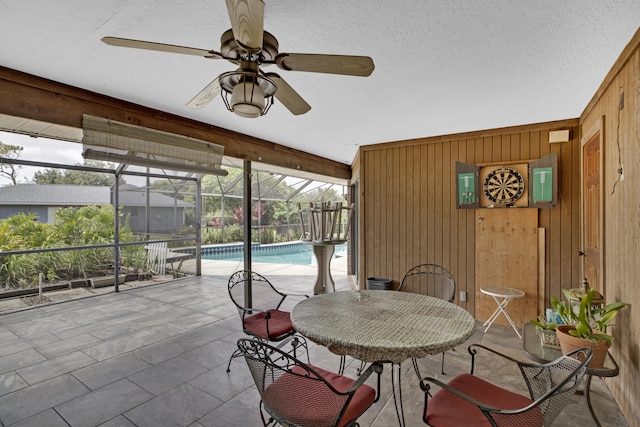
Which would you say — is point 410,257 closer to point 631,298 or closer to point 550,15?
point 631,298

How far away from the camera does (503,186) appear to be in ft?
12.3

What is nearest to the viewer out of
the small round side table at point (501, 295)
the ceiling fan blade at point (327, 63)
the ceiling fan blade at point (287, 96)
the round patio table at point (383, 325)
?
the ceiling fan blade at point (327, 63)

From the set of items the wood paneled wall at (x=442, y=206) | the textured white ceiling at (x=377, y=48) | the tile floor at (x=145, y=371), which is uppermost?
the textured white ceiling at (x=377, y=48)

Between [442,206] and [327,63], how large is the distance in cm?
315

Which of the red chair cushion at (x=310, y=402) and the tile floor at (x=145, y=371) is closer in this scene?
the red chair cushion at (x=310, y=402)

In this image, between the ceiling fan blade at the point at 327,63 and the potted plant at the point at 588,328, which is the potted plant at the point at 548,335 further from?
the ceiling fan blade at the point at 327,63

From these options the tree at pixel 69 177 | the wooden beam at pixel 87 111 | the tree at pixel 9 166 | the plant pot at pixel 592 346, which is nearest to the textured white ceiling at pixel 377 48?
the wooden beam at pixel 87 111

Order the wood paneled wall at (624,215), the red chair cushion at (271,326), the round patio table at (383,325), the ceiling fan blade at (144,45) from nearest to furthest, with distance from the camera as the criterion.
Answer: the ceiling fan blade at (144,45) < the round patio table at (383,325) < the wood paneled wall at (624,215) < the red chair cushion at (271,326)

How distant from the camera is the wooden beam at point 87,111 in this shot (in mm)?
2271

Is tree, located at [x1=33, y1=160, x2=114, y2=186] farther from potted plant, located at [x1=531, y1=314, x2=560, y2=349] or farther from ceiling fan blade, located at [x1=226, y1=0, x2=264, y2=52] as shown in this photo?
potted plant, located at [x1=531, y1=314, x2=560, y2=349]

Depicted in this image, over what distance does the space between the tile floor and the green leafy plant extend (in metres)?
0.59

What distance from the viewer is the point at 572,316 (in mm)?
2100

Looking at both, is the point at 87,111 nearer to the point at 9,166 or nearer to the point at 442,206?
the point at 9,166

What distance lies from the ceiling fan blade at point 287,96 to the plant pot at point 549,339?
2.30m
